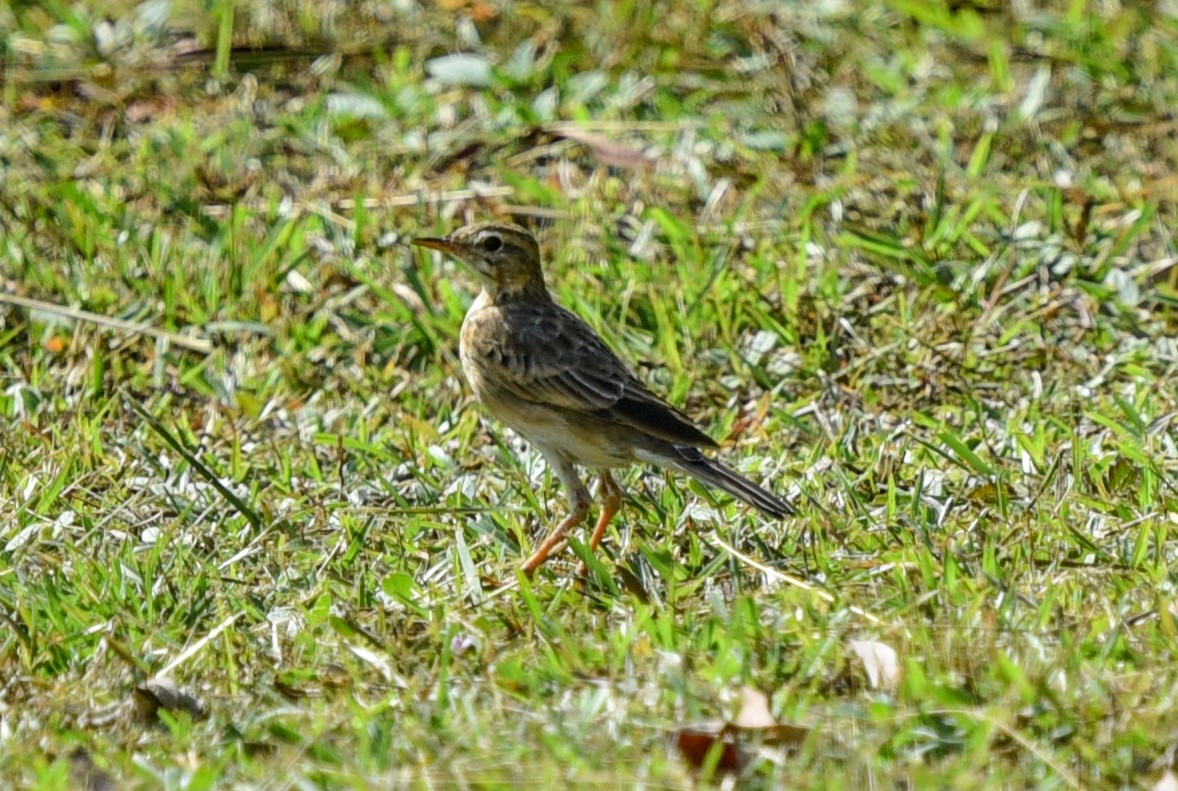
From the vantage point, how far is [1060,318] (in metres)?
8.05

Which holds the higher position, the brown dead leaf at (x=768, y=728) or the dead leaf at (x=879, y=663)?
the brown dead leaf at (x=768, y=728)

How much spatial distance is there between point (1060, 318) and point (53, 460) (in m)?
4.13

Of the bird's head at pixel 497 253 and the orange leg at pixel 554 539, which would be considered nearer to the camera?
the orange leg at pixel 554 539

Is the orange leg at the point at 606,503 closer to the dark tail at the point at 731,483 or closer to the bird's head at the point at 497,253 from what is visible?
the dark tail at the point at 731,483

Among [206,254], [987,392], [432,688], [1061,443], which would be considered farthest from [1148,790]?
[206,254]

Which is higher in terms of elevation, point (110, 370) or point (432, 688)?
point (432, 688)

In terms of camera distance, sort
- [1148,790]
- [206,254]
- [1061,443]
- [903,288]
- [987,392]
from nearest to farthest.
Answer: [1148,790] → [1061,443] → [987,392] → [903,288] → [206,254]

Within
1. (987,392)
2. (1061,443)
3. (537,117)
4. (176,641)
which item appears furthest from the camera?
(537,117)

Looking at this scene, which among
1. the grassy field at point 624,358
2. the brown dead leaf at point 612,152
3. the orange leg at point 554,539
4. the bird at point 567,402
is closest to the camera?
the grassy field at point 624,358

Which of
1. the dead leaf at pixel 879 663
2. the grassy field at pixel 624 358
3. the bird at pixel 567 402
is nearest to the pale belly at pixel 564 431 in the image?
the bird at pixel 567 402

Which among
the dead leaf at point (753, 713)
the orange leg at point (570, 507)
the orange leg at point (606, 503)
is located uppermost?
the dead leaf at point (753, 713)

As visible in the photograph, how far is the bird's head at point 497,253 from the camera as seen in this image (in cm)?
745

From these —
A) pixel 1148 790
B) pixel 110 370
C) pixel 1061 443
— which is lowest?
pixel 110 370

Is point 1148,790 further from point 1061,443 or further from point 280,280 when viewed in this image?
point 280,280
